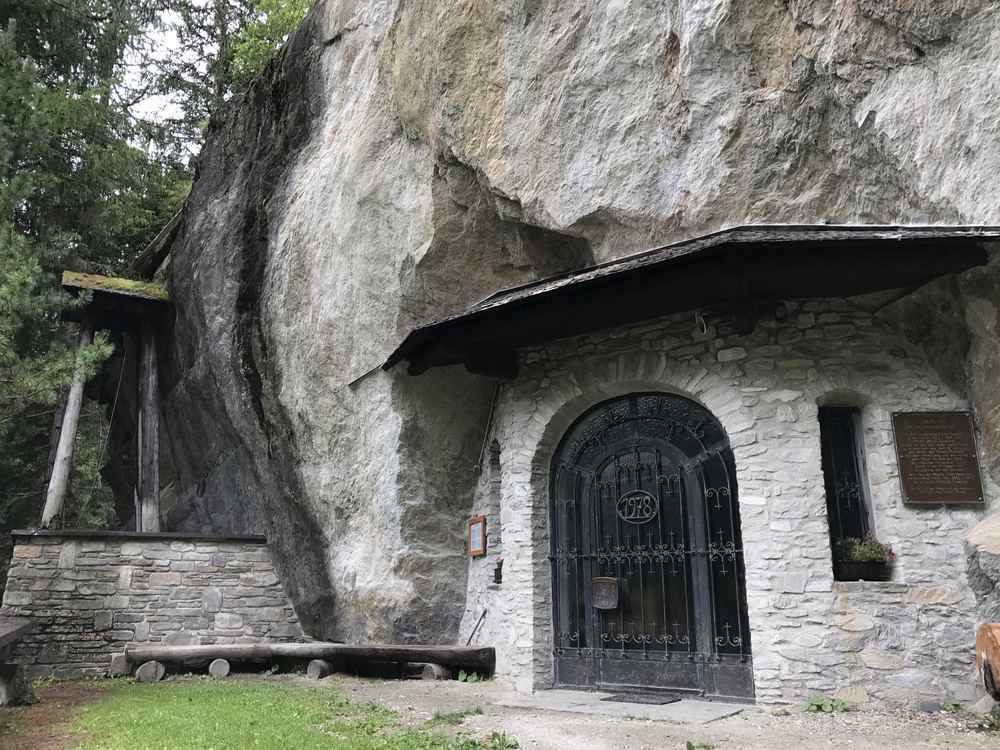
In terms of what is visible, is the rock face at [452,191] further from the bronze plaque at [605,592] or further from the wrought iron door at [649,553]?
the bronze plaque at [605,592]

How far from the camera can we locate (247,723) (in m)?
5.56

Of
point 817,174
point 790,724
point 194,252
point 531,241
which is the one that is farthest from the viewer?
point 194,252

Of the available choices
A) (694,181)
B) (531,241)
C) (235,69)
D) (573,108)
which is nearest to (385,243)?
(531,241)

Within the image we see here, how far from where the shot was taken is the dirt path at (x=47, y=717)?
5.24 m

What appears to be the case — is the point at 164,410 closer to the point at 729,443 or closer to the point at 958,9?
the point at 729,443

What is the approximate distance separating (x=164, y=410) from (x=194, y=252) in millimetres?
3181

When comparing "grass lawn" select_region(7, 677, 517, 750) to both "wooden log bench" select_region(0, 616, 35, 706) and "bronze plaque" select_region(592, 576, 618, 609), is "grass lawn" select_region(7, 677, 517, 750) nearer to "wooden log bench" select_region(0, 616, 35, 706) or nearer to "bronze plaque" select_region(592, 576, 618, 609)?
"wooden log bench" select_region(0, 616, 35, 706)

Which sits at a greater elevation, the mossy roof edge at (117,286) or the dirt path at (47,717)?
the mossy roof edge at (117,286)

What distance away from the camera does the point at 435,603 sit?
27.5ft

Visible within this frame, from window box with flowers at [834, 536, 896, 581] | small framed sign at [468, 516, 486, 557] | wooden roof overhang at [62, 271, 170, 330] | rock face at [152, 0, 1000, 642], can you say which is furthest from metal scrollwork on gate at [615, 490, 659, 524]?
wooden roof overhang at [62, 271, 170, 330]

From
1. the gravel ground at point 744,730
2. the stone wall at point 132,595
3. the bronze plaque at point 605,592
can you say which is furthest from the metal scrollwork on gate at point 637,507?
the stone wall at point 132,595

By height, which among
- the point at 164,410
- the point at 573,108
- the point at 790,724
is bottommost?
the point at 790,724

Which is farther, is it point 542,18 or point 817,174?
point 542,18

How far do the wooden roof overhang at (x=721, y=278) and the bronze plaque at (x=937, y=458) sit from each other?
3.44 ft
